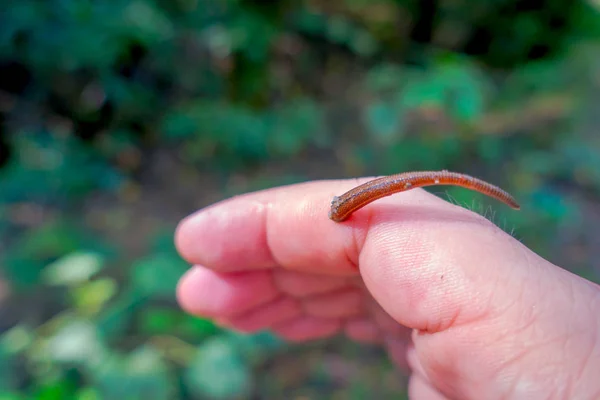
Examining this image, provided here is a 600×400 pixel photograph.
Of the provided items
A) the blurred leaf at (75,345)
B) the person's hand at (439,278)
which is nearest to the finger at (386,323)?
the person's hand at (439,278)

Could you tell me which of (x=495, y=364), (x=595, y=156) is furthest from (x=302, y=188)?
(x=595, y=156)

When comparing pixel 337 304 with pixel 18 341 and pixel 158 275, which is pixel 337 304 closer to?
pixel 158 275

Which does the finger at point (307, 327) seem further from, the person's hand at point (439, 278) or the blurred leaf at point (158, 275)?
the blurred leaf at point (158, 275)

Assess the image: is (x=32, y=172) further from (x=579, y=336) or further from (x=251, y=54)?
(x=579, y=336)

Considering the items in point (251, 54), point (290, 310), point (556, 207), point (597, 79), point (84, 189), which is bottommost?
point (84, 189)

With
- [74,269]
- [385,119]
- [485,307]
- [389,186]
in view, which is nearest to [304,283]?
[389,186]
